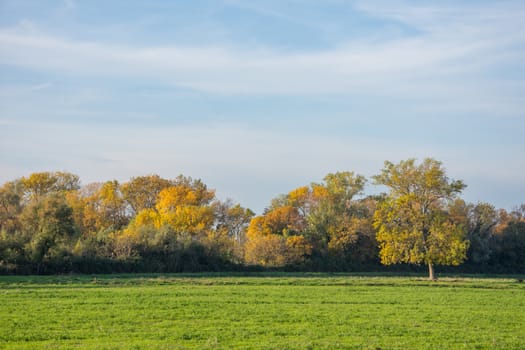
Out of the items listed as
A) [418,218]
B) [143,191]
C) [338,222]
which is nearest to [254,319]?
[418,218]

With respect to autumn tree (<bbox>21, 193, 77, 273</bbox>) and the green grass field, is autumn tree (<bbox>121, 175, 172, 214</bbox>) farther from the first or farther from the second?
the green grass field

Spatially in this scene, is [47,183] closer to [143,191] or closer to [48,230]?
[143,191]

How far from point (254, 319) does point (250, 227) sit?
6139cm

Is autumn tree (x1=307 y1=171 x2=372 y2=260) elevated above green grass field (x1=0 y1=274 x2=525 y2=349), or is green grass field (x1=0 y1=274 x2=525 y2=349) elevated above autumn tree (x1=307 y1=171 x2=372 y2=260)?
autumn tree (x1=307 y1=171 x2=372 y2=260)

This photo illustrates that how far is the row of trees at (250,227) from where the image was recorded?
6122cm

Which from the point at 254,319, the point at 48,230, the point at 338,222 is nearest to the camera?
the point at 254,319

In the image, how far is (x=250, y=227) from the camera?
8688 cm

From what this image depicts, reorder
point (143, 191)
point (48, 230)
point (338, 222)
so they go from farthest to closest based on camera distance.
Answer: point (143, 191) < point (338, 222) < point (48, 230)

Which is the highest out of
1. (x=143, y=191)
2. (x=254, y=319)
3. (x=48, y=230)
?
(x=143, y=191)

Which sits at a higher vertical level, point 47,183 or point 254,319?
point 47,183

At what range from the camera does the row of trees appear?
61219mm

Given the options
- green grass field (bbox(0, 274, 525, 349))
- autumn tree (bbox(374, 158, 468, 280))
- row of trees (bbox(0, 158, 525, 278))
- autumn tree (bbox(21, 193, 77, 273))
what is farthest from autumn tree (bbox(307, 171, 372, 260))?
green grass field (bbox(0, 274, 525, 349))

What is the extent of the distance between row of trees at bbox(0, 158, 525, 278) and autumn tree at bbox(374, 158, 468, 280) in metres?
0.10

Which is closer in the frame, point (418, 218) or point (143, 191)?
point (418, 218)
